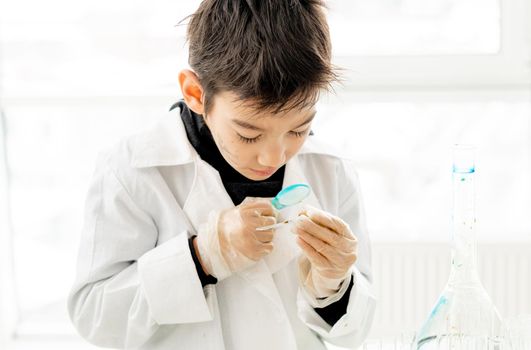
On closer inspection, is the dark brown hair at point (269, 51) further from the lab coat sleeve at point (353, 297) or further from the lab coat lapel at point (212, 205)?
the lab coat sleeve at point (353, 297)


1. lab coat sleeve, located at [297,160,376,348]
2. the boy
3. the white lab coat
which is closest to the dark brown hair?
the boy

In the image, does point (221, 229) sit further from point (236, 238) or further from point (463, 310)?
point (463, 310)

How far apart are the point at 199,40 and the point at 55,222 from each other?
180 centimetres

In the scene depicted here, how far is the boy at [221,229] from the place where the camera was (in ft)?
3.97

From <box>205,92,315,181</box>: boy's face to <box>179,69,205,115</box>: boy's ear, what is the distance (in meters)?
0.03

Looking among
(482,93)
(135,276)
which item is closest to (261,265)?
(135,276)

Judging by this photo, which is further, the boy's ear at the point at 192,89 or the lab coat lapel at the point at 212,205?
the lab coat lapel at the point at 212,205

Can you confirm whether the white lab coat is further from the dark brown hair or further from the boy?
the dark brown hair

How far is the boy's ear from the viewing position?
1263mm

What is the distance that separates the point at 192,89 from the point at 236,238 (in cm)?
24

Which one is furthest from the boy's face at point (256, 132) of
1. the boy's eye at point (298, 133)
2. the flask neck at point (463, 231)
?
the flask neck at point (463, 231)

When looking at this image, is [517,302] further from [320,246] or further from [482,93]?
[320,246]

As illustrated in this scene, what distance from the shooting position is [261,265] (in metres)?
1.39

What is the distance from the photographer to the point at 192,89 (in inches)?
50.2
